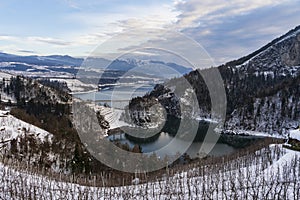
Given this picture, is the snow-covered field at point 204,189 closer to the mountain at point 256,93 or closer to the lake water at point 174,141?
the lake water at point 174,141

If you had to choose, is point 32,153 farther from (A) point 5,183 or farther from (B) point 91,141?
(A) point 5,183

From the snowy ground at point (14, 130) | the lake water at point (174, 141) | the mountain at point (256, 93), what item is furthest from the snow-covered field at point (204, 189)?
the mountain at point (256, 93)

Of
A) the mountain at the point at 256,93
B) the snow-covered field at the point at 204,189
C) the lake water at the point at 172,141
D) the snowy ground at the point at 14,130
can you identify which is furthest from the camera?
the mountain at the point at 256,93

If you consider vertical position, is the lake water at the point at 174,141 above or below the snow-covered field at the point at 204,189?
below

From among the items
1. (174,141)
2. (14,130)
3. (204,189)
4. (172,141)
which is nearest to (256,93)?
(172,141)

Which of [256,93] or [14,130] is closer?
[14,130]

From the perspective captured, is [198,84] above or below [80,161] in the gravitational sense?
above

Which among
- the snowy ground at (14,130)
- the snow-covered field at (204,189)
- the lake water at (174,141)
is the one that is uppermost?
the snow-covered field at (204,189)

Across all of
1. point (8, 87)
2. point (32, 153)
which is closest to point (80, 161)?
point (32, 153)

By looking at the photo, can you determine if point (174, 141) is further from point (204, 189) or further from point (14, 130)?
point (204, 189)
